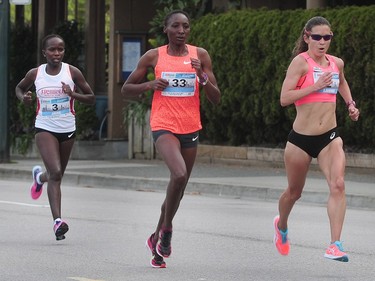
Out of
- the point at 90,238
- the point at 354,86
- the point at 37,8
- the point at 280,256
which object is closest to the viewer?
the point at 280,256

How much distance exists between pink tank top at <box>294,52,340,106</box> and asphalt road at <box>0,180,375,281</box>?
1313 millimetres

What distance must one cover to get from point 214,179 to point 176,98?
9.76 m

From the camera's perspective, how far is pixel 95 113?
2645 centimetres

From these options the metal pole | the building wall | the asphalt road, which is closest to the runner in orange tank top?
the asphalt road

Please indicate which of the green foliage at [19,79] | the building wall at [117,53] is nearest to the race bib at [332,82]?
the building wall at [117,53]

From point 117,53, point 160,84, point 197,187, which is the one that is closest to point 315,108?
point 160,84

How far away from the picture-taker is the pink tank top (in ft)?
31.2

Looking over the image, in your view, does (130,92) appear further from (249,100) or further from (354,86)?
(249,100)

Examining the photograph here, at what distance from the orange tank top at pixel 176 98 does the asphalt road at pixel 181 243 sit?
1112mm

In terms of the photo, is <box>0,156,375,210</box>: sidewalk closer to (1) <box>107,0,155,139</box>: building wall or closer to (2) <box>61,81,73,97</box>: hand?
(1) <box>107,0,155,139</box>: building wall

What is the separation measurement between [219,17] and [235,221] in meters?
10.3

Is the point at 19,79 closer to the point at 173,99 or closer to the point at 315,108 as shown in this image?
the point at 173,99

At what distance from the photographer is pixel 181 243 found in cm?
1145

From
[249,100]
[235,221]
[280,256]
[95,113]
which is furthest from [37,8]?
[280,256]
